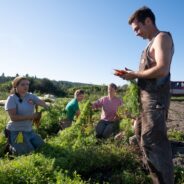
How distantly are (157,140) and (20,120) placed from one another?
3280mm

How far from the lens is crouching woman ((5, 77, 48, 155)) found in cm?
679

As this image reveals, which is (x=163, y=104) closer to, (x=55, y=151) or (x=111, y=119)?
(x=55, y=151)

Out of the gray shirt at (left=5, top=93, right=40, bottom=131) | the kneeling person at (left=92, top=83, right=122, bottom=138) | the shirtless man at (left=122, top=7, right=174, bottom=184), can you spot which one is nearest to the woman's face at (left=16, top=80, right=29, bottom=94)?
the gray shirt at (left=5, top=93, right=40, bottom=131)

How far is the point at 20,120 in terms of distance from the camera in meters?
6.87

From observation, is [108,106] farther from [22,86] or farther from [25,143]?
[25,143]

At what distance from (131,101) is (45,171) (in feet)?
5.02

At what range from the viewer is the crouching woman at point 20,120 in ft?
22.3

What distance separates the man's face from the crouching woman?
3.07 m

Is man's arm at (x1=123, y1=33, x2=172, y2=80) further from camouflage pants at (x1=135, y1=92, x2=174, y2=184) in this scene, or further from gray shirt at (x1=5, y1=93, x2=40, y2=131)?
gray shirt at (x1=5, y1=93, x2=40, y2=131)

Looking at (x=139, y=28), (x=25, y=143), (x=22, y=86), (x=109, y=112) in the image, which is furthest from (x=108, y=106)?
(x=139, y=28)

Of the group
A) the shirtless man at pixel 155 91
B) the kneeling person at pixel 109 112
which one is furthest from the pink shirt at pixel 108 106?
the shirtless man at pixel 155 91

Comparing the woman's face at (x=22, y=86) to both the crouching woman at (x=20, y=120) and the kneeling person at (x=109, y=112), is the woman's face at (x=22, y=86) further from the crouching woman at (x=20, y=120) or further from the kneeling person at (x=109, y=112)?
the kneeling person at (x=109, y=112)

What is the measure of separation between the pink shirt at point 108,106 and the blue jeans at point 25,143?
6.93 feet

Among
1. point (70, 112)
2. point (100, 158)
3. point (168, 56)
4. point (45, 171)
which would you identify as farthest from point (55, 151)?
point (168, 56)
